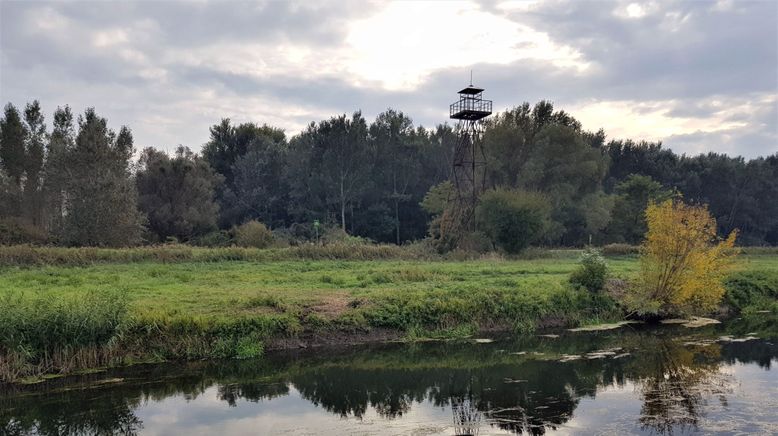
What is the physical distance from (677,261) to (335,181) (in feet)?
162

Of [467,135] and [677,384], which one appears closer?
[677,384]

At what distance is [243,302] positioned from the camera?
22672 millimetres

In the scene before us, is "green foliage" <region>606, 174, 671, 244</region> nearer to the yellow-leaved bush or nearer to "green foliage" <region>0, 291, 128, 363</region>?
the yellow-leaved bush

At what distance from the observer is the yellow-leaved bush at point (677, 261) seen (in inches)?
1017

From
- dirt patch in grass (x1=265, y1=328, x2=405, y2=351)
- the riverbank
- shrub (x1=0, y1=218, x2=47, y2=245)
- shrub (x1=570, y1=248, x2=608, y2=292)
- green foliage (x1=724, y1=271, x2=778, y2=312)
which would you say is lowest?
the riverbank

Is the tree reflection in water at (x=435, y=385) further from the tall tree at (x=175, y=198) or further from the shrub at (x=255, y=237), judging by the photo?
the tall tree at (x=175, y=198)

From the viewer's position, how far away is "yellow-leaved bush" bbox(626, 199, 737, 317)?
84.8 feet

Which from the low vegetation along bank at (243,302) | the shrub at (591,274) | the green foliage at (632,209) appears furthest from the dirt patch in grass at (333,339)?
the green foliage at (632,209)

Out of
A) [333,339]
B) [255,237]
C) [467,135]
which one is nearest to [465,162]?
[467,135]

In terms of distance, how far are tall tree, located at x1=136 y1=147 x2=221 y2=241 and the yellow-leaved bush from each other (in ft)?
146

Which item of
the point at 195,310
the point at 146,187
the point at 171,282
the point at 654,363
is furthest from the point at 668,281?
the point at 146,187

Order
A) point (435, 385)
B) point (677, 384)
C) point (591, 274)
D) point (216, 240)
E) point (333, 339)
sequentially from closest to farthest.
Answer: point (677, 384)
point (435, 385)
point (333, 339)
point (591, 274)
point (216, 240)

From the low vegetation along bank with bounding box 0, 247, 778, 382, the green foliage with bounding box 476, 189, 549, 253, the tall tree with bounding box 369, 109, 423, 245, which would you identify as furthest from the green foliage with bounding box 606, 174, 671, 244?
the low vegetation along bank with bounding box 0, 247, 778, 382

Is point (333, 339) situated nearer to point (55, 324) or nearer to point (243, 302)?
point (243, 302)
